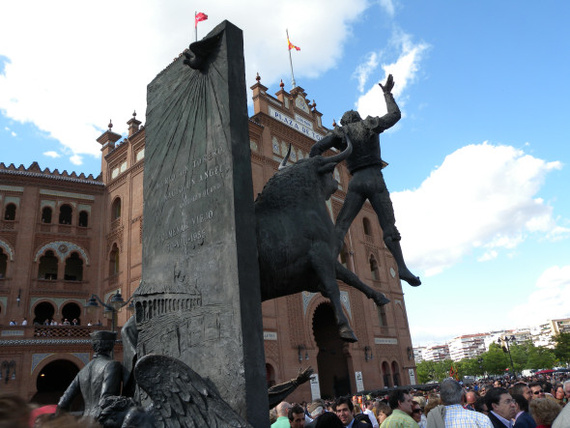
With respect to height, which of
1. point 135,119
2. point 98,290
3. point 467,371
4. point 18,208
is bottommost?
point 467,371

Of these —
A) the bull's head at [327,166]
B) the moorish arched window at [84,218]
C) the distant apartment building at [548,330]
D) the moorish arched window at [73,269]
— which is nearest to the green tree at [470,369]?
the distant apartment building at [548,330]

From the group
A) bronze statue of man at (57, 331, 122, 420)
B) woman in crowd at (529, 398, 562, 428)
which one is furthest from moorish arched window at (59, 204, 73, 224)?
woman in crowd at (529, 398, 562, 428)

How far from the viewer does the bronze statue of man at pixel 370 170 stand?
14.1 feet

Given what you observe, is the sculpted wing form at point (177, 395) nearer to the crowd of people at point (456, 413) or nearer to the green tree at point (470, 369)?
the crowd of people at point (456, 413)

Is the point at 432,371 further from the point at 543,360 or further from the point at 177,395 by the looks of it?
the point at 177,395

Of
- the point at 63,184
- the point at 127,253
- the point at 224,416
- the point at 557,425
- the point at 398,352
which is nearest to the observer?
the point at 557,425

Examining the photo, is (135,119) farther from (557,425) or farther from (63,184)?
(557,425)

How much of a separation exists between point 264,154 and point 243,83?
20085mm

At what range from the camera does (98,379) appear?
10.9ft

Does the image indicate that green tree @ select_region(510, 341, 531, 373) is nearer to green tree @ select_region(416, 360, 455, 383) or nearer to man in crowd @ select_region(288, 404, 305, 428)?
green tree @ select_region(416, 360, 455, 383)

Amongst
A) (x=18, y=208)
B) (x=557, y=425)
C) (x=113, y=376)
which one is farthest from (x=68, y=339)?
(x=557, y=425)

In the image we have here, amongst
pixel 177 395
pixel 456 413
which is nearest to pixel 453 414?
pixel 456 413

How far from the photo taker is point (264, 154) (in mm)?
23562

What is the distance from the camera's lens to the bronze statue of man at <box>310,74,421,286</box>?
4.29 meters
